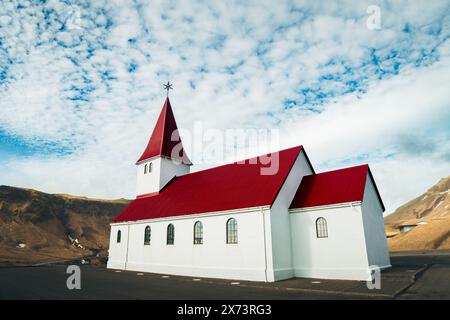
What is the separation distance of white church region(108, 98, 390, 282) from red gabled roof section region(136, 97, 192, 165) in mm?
4945

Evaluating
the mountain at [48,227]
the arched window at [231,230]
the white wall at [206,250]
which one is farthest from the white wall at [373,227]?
the mountain at [48,227]

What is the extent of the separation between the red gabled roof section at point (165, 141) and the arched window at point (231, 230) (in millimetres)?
12391

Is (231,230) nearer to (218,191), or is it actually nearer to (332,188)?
(218,191)

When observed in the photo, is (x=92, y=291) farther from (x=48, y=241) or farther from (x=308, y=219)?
(x=48, y=241)

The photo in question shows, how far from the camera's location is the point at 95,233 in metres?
62.8

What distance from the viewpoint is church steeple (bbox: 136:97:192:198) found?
2930 centimetres

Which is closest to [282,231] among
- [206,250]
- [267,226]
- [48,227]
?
[267,226]

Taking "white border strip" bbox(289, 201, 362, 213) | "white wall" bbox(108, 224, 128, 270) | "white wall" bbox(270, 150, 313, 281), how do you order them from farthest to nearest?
"white wall" bbox(108, 224, 128, 270) → "white wall" bbox(270, 150, 313, 281) → "white border strip" bbox(289, 201, 362, 213)

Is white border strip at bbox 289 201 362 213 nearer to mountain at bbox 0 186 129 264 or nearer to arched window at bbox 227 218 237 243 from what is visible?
arched window at bbox 227 218 237 243

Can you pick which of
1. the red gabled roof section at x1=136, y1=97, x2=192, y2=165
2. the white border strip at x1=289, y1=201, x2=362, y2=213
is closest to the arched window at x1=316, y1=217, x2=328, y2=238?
the white border strip at x1=289, y1=201, x2=362, y2=213

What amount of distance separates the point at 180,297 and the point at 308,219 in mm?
9711

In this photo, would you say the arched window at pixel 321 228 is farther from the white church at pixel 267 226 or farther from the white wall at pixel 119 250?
the white wall at pixel 119 250

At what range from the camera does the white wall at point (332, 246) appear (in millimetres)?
16328
